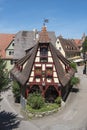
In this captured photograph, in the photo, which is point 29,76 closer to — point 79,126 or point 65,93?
point 65,93

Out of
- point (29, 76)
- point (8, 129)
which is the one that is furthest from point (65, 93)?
point (8, 129)

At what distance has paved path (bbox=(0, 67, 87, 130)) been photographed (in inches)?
1331

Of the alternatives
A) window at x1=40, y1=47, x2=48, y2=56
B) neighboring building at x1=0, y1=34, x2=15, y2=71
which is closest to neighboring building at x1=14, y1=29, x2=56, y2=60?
neighboring building at x1=0, y1=34, x2=15, y2=71

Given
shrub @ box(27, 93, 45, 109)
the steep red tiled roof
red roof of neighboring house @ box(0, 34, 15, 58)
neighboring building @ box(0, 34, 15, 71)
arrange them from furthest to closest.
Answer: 1. red roof of neighboring house @ box(0, 34, 15, 58)
2. neighboring building @ box(0, 34, 15, 71)
3. the steep red tiled roof
4. shrub @ box(27, 93, 45, 109)

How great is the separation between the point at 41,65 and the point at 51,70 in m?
1.70

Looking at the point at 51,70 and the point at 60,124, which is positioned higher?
the point at 51,70

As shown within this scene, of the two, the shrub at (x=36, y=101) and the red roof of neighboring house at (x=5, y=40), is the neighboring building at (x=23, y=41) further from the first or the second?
the shrub at (x=36, y=101)

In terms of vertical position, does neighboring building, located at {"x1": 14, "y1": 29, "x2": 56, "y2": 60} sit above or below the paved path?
above

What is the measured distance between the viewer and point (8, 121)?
3672cm

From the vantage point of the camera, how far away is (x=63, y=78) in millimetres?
43125

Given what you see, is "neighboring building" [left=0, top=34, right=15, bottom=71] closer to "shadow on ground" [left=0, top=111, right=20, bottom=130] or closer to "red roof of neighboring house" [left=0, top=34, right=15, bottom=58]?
"red roof of neighboring house" [left=0, top=34, right=15, bottom=58]

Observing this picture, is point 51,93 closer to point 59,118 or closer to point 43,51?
point 43,51

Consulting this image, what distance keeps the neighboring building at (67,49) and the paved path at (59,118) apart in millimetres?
45868

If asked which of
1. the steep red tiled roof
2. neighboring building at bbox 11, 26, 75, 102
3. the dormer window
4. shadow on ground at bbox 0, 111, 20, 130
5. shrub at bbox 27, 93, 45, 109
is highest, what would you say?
the steep red tiled roof
